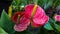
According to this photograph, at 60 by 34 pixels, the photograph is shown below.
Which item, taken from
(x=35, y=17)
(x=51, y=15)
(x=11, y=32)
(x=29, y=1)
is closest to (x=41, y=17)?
(x=35, y=17)

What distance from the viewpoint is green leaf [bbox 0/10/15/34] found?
2.19 ft

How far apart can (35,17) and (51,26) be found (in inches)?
6.1

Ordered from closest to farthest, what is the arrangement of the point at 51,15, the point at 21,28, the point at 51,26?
the point at 21,28 < the point at 51,26 < the point at 51,15

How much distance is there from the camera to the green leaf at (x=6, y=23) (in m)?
0.67

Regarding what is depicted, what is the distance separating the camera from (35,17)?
0.64 metres

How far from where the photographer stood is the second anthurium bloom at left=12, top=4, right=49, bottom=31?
632 mm

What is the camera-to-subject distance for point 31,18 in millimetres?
637

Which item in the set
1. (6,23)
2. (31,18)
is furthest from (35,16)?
(6,23)

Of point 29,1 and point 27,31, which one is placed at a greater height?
point 29,1

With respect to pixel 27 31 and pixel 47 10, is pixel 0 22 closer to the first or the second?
pixel 27 31

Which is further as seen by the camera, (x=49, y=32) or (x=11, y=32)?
(x=49, y=32)

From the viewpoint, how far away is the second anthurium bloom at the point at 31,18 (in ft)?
2.07

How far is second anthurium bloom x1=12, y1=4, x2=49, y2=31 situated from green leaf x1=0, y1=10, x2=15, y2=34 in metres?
0.03

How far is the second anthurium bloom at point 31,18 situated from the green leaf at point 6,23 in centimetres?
3
